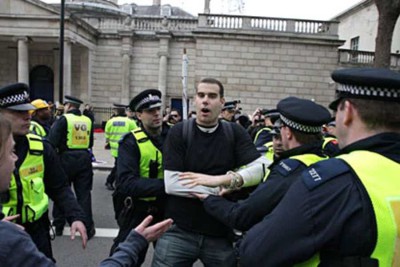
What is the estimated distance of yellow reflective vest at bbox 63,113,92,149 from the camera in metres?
6.67

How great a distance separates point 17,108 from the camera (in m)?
3.05

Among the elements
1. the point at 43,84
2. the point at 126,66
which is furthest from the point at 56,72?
the point at 126,66

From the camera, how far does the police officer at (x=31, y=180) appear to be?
2.88 m

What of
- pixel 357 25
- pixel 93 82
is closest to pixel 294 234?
pixel 93 82

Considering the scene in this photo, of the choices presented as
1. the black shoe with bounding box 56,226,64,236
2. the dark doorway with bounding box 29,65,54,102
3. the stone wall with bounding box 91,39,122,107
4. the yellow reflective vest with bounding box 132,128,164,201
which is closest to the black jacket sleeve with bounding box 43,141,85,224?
the yellow reflective vest with bounding box 132,128,164,201

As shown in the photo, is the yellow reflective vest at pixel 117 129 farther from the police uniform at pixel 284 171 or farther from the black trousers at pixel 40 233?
the police uniform at pixel 284 171

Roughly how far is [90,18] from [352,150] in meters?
29.7

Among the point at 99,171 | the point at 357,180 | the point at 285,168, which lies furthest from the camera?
the point at 99,171

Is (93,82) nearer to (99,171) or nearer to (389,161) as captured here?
(99,171)

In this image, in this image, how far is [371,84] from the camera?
157 centimetres

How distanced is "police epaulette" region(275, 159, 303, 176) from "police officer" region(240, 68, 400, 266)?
19.0 inches

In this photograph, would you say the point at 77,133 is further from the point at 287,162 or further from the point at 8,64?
the point at 8,64

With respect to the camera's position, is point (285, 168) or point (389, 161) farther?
point (285, 168)

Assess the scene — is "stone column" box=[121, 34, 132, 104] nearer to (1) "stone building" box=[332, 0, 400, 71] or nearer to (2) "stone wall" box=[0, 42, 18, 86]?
(2) "stone wall" box=[0, 42, 18, 86]
